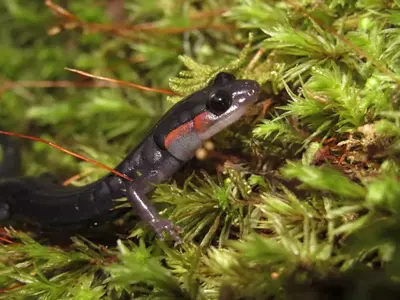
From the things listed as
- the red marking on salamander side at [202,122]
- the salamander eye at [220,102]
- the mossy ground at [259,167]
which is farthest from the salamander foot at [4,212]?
the salamander eye at [220,102]

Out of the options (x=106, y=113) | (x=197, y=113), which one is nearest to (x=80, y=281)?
(x=197, y=113)

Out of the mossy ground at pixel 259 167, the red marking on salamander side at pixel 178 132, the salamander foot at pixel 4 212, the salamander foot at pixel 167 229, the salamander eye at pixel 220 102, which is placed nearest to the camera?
the mossy ground at pixel 259 167

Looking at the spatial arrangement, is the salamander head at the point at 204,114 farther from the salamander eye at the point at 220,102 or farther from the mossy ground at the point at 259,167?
the mossy ground at the point at 259,167

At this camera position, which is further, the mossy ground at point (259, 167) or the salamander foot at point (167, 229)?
the salamander foot at point (167, 229)

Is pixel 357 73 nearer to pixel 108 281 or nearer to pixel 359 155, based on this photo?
pixel 359 155

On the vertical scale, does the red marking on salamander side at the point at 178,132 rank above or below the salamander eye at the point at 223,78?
below

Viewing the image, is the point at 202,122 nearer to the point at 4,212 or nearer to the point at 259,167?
the point at 259,167

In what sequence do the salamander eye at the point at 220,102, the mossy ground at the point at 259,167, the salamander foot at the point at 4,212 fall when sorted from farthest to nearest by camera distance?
the salamander foot at the point at 4,212, the salamander eye at the point at 220,102, the mossy ground at the point at 259,167

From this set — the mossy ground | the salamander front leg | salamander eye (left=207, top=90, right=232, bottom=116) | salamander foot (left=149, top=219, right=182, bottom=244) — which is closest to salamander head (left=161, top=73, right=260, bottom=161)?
salamander eye (left=207, top=90, right=232, bottom=116)
